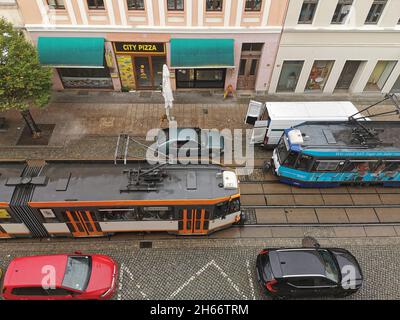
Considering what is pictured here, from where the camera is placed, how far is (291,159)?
1762 cm

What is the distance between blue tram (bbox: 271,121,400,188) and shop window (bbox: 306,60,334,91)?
7.39 m

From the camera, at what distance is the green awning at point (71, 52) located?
21.2 meters

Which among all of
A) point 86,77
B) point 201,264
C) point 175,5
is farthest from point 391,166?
point 86,77

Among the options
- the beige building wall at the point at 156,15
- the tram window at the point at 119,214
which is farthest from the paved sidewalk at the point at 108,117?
the tram window at the point at 119,214

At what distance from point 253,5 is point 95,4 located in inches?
399

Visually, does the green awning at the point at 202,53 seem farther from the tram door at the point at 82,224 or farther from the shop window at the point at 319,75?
the tram door at the point at 82,224

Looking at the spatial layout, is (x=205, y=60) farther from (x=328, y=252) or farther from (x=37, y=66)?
(x=328, y=252)

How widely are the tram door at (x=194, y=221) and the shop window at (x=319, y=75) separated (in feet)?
50.4

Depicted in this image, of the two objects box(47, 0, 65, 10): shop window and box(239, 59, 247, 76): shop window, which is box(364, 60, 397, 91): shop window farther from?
box(47, 0, 65, 10): shop window

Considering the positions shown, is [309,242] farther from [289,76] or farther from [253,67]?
[253,67]

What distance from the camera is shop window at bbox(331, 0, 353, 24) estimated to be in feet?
66.9

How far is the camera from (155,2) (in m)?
20.2

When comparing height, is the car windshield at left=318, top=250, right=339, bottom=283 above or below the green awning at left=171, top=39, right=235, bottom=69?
below

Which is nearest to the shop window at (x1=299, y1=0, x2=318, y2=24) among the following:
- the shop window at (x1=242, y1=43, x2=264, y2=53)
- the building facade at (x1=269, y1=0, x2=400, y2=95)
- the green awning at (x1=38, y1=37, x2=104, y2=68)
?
the building facade at (x1=269, y1=0, x2=400, y2=95)
